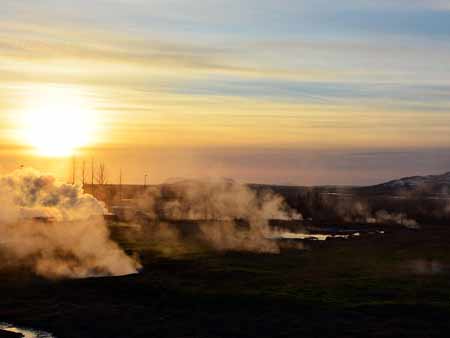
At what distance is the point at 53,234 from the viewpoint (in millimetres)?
102438

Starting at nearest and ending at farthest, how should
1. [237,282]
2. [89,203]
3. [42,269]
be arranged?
[237,282] → [42,269] → [89,203]

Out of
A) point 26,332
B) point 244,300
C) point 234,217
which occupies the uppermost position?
point 234,217

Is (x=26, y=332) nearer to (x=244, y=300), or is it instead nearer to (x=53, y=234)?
(x=244, y=300)

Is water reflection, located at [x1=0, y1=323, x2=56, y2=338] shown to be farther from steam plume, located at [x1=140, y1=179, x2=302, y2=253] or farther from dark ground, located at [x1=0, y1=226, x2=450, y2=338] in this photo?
steam plume, located at [x1=140, y1=179, x2=302, y2=253]

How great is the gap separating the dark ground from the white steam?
14.7ft

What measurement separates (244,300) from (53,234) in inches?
2026

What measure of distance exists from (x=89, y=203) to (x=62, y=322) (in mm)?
106801

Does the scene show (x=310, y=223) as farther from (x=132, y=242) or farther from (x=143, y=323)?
(x=143, y=323)

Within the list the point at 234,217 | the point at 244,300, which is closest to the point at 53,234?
the point at 244,300

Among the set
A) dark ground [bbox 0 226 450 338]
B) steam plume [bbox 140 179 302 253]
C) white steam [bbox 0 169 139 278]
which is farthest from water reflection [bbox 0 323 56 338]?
steam plume [bbox 140 179 302 253]

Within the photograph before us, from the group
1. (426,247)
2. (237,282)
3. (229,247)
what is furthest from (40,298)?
(426,247)

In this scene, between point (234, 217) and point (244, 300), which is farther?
point (234, 217)

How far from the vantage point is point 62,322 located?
52.8 meters

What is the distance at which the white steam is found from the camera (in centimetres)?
7719
